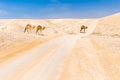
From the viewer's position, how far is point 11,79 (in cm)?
1207

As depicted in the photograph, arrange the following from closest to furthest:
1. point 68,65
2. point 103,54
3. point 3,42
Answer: point 68,65 → point 103,54 → point 3,42

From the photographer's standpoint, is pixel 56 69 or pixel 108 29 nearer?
pixel 56 69

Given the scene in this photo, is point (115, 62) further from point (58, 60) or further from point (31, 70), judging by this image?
point (31, 70)

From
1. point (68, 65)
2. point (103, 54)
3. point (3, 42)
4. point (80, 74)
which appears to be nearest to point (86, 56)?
point (103, 54)

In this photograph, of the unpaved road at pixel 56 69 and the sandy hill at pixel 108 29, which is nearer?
the unpaved road at pixel 56 69

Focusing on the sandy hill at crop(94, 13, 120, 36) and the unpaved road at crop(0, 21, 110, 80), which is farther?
the sandy hill at crop(94, 13, 120, 36)

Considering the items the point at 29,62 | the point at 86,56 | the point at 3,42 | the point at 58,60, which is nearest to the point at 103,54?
the point at 86,56

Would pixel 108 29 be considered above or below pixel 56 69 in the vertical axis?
below

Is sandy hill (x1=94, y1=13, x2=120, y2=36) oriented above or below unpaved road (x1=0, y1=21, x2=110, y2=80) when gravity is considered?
below

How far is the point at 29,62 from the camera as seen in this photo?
16.5m

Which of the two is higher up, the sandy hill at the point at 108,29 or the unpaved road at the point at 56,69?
the unpaved road at the point at 56,69

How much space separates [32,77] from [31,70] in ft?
5.29

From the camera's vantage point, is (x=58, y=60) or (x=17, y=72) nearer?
(x=17, y=72)

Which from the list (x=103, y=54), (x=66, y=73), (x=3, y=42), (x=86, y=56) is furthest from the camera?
(x=3, y=42)
